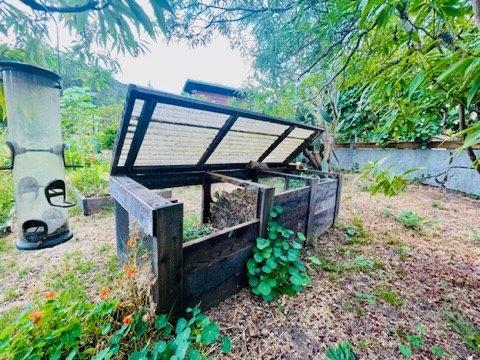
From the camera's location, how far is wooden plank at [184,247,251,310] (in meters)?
1.70

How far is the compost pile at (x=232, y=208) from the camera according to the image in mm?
2922

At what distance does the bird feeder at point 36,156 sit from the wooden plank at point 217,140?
4.69 feet

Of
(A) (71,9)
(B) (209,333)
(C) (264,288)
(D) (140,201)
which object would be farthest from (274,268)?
(A) (71,9)

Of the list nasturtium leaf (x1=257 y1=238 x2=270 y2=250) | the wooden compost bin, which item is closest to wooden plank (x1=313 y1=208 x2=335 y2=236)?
the wooden compost bin

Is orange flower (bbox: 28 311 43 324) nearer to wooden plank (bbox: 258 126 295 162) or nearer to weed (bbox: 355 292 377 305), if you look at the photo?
weed (bbox: 355 292 377 305)

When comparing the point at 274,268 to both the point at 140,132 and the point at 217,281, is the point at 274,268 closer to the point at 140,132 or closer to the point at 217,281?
the point at 217,281

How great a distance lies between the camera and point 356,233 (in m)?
3.62

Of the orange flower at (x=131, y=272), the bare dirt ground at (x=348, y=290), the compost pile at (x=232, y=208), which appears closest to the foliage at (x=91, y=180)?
the bare dirt ground at (x=348, y=290)

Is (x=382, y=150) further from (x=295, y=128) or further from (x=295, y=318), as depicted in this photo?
(x=295, y=318)

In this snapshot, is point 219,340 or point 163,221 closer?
point 163,221

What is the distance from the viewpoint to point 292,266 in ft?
7.65

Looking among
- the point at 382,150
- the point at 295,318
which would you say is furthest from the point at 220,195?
the point at 382,150

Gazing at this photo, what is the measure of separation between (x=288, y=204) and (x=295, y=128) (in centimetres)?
121

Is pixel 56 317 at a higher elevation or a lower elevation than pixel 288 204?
lower
